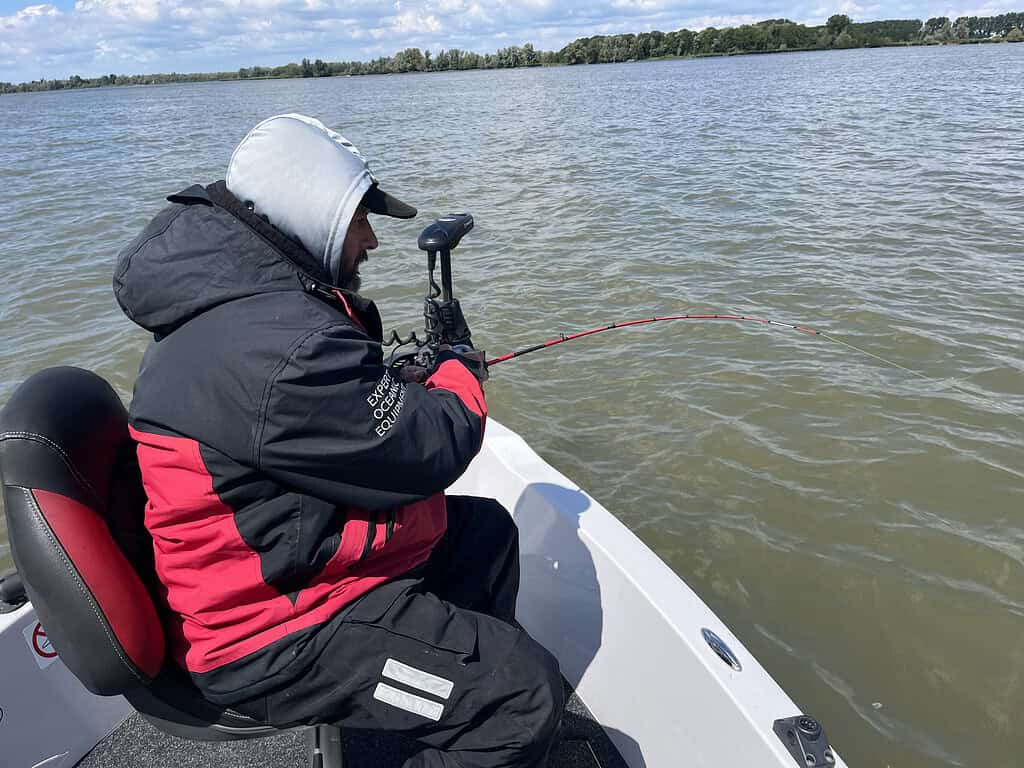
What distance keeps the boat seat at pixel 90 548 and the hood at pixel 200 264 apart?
0.33 meters

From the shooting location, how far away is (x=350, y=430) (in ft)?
4.58

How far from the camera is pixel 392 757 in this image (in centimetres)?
241

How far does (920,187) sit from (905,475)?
24.9ft

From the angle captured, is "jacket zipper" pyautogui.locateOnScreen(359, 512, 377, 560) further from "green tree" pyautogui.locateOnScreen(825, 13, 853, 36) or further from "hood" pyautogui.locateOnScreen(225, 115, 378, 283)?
"green tree" pyautogui.locateOnScreen(825, 13, 853, 36)

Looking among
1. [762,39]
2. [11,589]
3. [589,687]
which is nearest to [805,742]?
[589,687]

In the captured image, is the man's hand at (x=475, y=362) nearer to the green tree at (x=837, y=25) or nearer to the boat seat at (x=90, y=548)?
the boat seat at (x=90, y=548)

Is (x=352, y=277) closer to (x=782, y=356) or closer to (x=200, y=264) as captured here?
(x=200, y=264)

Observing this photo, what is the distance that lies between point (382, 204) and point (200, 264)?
0.48 metres

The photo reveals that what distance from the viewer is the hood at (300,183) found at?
1.53 metres

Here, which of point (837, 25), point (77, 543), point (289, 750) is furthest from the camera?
point (837, 25)

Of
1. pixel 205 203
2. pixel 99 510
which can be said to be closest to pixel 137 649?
pixel 99 510

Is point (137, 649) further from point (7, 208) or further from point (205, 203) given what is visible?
point (7, 208)

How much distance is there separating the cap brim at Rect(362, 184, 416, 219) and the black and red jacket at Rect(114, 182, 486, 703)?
23 centimetres

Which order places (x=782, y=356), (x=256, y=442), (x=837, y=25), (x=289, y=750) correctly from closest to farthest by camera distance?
1. (x=256, y=442)
2. (x=289, y=750)
3. (x=782, y=356)
4. (x=837, y=25)
